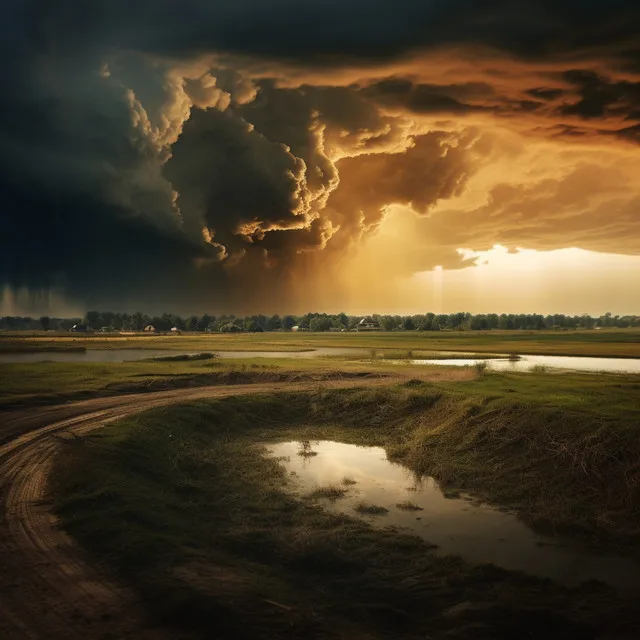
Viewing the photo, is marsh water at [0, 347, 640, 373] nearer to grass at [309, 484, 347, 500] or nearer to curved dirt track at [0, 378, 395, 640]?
grass at [309, 484, 347, 500]

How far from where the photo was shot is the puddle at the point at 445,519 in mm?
16547

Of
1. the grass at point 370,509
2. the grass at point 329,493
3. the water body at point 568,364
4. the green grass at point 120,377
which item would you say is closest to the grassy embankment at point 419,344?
the water body at point 568,364

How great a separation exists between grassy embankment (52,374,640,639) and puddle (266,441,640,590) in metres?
0.96

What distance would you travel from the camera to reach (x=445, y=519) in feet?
67.6

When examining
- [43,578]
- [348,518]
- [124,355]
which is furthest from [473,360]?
[43,578]

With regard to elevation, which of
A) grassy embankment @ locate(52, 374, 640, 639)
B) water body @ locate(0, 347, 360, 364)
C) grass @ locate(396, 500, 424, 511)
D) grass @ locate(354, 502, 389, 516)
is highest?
water body @ locate(0, 347, 360, 364)

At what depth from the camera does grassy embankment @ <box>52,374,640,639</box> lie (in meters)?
13.4

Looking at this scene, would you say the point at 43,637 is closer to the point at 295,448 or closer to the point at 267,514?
the point at 267,514

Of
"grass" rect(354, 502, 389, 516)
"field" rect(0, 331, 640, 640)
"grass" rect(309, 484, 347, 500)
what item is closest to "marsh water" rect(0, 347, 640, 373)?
"field" rect(0, 331, 640, 640)

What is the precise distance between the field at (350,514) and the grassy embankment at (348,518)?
63mm

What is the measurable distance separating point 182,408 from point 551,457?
69.9 ft

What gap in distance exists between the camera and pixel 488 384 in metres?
40.6

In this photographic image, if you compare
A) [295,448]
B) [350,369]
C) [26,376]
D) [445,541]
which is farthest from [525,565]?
[26,376]

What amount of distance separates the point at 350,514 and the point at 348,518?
734mm
